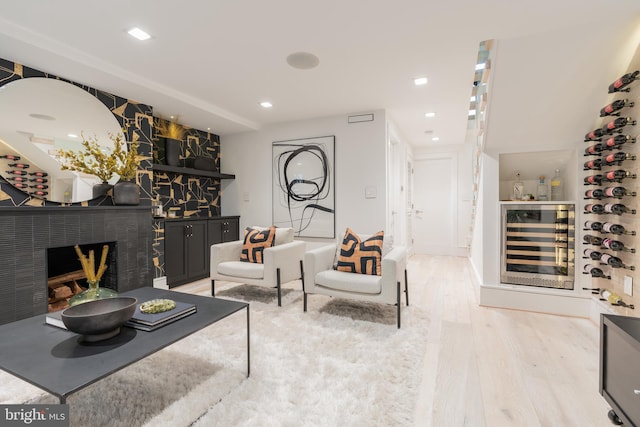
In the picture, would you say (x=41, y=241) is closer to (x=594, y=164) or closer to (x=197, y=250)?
(x=197, y=250)

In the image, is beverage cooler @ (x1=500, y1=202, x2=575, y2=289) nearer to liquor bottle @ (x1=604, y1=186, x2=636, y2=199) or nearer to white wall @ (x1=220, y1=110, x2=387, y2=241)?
liquor bottle @ (x1=604, y1=186, x2=636, y2=199)

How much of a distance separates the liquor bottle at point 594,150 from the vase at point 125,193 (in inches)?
167

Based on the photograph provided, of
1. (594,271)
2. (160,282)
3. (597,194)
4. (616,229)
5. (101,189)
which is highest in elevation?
(101,189)

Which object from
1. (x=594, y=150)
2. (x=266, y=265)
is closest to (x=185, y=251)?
(x=266, y=265)

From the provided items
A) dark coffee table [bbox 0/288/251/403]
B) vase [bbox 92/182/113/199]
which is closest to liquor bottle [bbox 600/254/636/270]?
dark coffee table [bbox 0/288/251/403]

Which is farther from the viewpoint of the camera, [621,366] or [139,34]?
[139,34]

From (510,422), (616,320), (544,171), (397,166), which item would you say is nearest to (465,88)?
(544,171)

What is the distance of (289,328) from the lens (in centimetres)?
253

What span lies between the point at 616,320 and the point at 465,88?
2.91 meters

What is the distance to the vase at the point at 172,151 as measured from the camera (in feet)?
13.9

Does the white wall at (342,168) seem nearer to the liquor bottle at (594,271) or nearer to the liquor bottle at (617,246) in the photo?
the liquor bottle at (594,271)

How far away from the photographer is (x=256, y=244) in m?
3.46

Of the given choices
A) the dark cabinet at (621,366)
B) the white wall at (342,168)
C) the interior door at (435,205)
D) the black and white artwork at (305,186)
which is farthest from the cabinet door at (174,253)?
the interior door at (435,205)

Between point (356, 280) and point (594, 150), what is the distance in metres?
2.23
